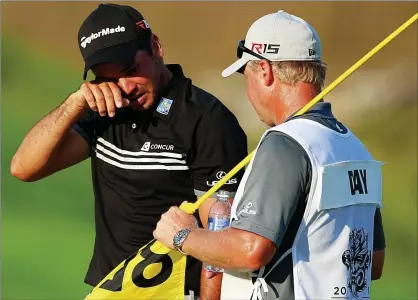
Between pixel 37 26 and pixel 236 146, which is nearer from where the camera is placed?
pixel 236 146

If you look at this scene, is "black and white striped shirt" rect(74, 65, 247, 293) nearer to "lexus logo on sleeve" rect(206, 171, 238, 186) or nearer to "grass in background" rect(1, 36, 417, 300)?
"lexus logo on sleeve" rect(206, 171, 238, 186)

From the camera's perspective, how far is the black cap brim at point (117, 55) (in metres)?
4.00

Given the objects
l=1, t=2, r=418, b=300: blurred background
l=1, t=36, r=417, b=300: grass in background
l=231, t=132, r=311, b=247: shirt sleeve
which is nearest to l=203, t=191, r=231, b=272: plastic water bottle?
l=231, t=132, r=311, b=247: shirt sleeve

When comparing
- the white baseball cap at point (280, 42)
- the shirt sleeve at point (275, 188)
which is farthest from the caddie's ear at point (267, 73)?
the shirt sleeve at point (275, 188)

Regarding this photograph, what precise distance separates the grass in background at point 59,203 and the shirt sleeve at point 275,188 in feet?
16.5

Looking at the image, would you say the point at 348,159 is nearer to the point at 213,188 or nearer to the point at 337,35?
the point at 213,188

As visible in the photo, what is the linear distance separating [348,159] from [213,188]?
606 mm

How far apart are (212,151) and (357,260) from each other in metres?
0.92

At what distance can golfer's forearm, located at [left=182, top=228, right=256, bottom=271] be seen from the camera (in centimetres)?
310

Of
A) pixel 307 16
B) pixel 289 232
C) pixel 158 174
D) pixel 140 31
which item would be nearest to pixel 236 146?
pixel 158 174

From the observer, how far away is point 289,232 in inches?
125

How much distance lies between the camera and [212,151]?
402 cm

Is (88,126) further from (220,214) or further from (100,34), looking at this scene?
(220,214)

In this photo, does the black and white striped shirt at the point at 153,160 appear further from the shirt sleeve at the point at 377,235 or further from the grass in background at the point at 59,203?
the grass in background at the point at 59,203
